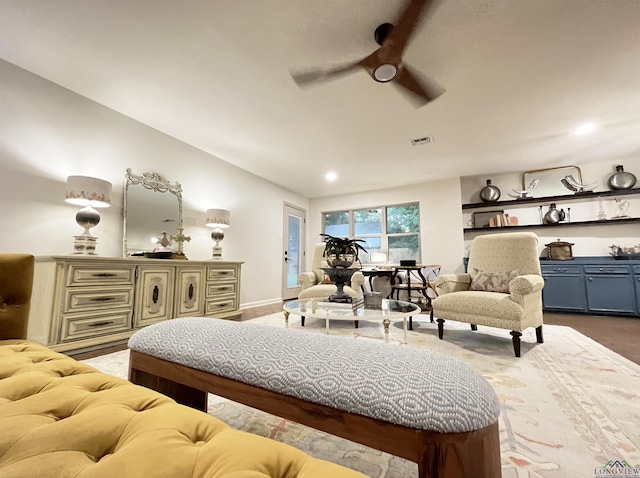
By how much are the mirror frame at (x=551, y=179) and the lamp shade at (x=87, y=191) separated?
20.7ft

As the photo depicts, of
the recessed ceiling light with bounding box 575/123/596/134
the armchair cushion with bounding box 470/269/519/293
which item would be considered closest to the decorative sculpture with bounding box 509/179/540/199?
the recessed ceiling light with bounding box 575/123/596/134

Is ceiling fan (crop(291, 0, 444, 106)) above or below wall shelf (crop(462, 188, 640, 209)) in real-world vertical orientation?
above

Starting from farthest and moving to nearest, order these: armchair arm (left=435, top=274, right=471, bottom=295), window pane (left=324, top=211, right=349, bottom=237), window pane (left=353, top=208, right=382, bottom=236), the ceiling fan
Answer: window pane (left=324, top=211, right=349, bottom=237) < window pane (left=353, top=208, right=382, bottom=236) < armchair arm (left=435, top=274, right=471, bottom=295) < the ceiling fan

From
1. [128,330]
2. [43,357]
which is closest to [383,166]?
[128,330]

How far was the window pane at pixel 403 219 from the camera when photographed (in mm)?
5574

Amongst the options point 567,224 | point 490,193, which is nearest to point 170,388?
point 490,193

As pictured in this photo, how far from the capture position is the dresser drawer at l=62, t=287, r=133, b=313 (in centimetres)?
209

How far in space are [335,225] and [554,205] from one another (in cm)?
417

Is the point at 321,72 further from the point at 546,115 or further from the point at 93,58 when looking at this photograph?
the point at 546,115

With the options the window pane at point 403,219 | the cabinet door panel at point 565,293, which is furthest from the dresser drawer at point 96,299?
the cabinet door panel at point 565,293

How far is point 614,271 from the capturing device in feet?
12.2

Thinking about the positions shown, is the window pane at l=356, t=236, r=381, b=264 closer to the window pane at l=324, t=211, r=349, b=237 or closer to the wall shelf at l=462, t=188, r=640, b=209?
the window pane at l=324, t=211, r=349, b=237

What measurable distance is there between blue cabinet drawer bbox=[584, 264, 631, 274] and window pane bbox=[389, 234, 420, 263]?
8.21 ft

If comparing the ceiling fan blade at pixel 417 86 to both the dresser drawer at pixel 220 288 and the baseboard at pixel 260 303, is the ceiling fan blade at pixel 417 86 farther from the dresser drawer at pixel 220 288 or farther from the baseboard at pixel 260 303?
the baseboard at pixel 260 303
